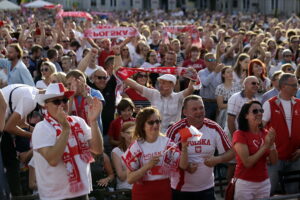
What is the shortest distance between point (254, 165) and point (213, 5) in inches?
2762

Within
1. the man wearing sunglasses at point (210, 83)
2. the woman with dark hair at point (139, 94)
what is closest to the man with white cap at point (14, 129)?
the woman with dark hair at point (139, 94)

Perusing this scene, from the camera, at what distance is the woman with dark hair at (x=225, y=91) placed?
9430mm

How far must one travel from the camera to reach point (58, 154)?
497 cm

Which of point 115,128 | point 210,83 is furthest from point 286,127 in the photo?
point 210,83

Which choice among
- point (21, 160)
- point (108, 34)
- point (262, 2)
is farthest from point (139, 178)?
point (262, 2)

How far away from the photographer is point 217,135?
19.7 feet

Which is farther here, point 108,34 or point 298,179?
point 108,34

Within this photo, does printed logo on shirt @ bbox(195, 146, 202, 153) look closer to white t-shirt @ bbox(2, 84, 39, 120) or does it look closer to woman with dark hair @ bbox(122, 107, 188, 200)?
woman with dark hair @ bbox(122, 107, 188, 200)

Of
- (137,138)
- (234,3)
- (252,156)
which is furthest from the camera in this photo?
(234,3)

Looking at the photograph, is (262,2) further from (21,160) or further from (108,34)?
(21,160)

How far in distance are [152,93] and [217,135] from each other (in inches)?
92.4

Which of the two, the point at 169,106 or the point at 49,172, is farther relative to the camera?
the point at 169,106

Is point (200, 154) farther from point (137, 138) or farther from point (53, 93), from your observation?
point (53, 93)

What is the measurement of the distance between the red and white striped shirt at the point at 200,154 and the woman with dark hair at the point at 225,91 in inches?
134
